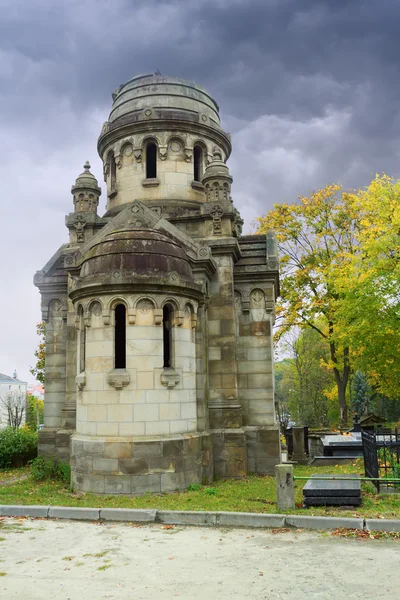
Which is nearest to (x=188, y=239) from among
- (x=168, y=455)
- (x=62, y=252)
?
(x=62, y=252)

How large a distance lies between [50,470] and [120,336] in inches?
217

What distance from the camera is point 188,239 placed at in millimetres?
15797

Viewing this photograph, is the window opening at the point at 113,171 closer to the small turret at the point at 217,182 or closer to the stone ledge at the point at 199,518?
the small turret at the point at 217,182

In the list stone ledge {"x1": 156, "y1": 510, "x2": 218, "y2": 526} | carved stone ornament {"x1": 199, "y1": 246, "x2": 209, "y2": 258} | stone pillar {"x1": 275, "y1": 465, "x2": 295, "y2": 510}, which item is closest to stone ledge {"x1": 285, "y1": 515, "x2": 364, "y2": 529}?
stone pillar {"x1": 275, "y1": 465, "x2": 295, "y2": 510}

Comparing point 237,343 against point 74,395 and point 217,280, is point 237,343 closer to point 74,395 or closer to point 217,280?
point 217,280

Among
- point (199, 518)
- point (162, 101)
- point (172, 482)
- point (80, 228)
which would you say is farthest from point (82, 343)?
point (162, 101)

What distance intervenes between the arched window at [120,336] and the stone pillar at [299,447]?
1002cm

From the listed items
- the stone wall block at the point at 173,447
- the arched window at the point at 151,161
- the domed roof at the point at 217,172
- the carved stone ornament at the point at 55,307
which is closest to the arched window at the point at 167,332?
the stone wall block at the point at 173,447

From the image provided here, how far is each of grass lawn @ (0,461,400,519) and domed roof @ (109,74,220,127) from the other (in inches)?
511

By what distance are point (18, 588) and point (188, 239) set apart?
1069cm

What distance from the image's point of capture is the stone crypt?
43.8 feet

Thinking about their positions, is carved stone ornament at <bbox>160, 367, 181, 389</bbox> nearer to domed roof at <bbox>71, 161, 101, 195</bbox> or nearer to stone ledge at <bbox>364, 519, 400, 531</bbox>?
stone ledge at <bbox>364, 519, 400, 531</bbox>

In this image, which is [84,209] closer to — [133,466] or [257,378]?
[257,378]

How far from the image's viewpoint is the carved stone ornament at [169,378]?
13.5m
